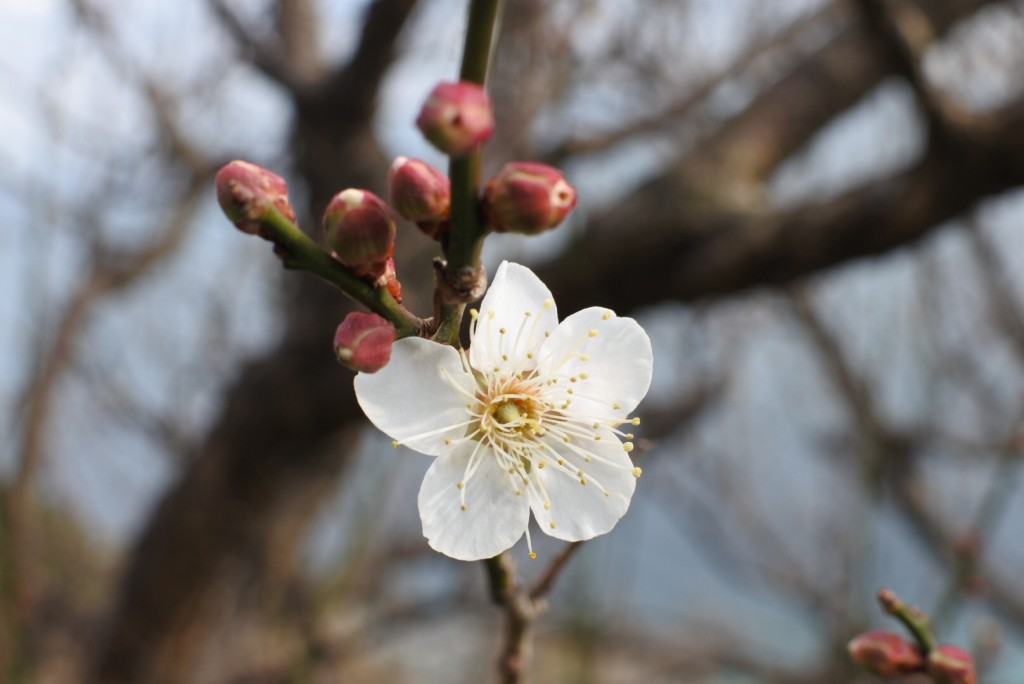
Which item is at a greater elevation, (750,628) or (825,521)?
(825,521)

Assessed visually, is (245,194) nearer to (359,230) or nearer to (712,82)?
(359,230)

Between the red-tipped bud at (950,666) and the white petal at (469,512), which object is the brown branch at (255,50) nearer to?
the white petal at (469,512)

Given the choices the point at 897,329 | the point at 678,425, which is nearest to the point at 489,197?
the point at 897,329

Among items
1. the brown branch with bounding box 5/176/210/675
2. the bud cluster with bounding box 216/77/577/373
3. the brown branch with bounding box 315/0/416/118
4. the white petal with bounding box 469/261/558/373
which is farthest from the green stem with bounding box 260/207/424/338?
the brown branch with bounding box 5/176/210/675

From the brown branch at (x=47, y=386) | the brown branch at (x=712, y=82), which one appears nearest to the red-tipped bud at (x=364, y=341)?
the brown branch at (x=47, y=386)

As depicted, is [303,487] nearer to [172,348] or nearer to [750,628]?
[172,348]

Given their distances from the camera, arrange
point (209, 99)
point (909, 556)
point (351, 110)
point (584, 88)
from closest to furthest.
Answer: point (351, 110) → point (584, 88) → point (209, 99) → point (909, 556)
